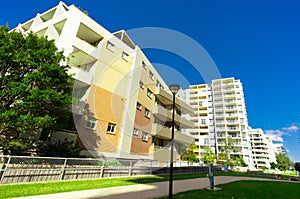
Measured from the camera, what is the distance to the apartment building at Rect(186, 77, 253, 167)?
216 feet

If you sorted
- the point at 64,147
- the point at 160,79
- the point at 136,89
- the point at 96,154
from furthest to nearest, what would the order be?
the point at 160,79 → the point at 136,89 → the point at 96,154 → the point at 64,147

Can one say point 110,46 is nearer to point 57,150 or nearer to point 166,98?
point 57,150

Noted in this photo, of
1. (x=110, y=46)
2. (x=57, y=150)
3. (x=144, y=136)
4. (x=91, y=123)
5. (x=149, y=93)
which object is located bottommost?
(x=57, y=150)

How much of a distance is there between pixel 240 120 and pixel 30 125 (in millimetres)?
74094

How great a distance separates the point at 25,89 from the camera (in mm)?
9141

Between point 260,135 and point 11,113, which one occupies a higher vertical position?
point 260,135

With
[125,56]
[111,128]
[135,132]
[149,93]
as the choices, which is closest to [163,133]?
[149,93]

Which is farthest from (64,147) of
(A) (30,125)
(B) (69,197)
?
(B) (69,197)

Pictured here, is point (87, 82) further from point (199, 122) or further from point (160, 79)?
point (199, 122)

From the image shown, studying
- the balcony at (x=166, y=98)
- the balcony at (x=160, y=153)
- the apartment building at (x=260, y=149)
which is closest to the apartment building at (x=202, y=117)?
the balcony at (x=166, y=98)

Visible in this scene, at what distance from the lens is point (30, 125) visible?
923 cm

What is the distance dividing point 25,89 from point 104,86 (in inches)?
332

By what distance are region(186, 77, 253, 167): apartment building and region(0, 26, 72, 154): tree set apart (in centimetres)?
6239

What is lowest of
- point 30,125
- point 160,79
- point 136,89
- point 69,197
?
point 69,197
